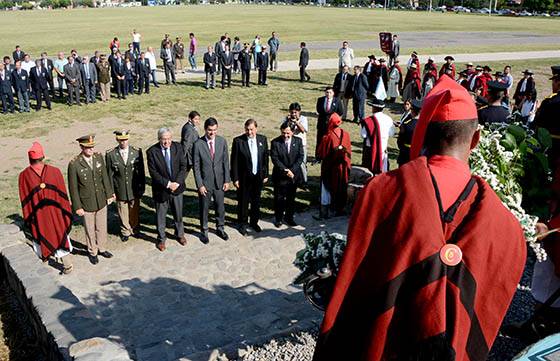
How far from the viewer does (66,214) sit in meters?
8.03

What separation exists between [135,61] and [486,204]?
19.9 metres

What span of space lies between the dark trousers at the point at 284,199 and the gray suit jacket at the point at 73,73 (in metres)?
12.4

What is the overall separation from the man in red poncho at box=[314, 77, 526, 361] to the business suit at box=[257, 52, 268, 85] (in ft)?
67.2

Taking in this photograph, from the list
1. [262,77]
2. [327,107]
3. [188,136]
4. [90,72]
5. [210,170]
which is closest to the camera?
[210,170]

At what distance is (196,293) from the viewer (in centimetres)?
717

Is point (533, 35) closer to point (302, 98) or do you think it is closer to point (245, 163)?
point (302, 98)

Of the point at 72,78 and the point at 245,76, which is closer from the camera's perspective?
the point at 72,78

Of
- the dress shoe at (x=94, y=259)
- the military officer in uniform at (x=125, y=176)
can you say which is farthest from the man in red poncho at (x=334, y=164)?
the dress shoe at (x=94, y=259)

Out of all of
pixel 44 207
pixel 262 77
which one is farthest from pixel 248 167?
pixel 262 77

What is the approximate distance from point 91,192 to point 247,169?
2.58m

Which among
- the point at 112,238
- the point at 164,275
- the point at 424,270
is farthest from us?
the point at 112,238

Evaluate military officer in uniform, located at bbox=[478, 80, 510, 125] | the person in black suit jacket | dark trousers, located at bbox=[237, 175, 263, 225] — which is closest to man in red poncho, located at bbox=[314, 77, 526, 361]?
military officer in uniform, located at bbox=[478, 80, 510, 125]

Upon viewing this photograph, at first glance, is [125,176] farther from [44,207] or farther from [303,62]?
[303,62]

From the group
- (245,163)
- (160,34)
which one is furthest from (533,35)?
(245,163)
